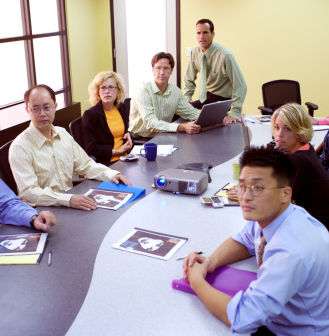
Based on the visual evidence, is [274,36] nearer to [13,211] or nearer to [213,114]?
[213,114]

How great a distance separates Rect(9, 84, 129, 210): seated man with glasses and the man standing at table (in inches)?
83.1

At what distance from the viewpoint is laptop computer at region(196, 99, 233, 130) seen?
381 centimetres

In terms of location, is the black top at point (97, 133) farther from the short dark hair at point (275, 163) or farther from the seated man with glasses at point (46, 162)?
the short dark hair at point (275, 163)

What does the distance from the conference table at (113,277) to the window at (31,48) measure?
121 inches

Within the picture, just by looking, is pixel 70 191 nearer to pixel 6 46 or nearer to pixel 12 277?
pixel 12 277

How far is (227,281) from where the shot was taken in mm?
1605

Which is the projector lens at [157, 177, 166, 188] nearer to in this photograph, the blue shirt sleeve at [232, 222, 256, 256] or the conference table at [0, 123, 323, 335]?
the conference table at [0, 123, 323, 335]

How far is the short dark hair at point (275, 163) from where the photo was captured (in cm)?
145

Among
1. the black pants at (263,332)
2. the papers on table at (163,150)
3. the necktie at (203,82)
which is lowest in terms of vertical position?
the black pants at (263,332)

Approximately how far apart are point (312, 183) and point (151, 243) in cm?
99

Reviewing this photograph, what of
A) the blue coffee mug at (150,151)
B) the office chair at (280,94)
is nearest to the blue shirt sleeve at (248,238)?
the blue coffee mug at (150,151)

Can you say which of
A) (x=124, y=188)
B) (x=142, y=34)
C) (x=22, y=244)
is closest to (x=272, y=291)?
(x=22, y=244)

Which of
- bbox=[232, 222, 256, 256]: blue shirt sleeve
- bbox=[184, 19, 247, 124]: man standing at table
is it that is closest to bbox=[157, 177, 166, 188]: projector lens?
bbox=[232, 222, 256, 256]: blue shirt sleeve

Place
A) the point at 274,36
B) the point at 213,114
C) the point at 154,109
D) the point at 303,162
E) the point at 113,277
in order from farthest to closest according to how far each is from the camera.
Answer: the point at 274,36 → the point at 154,109 → the point at 213,114 → the point at 303,162 → the point at 113,277
